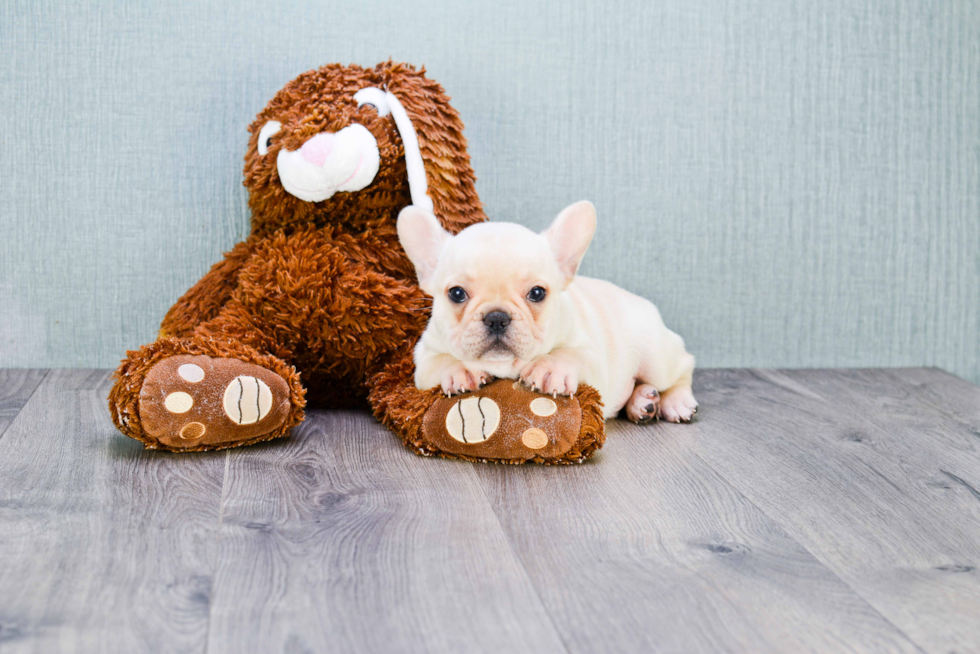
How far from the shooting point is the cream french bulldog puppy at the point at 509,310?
1196 mm

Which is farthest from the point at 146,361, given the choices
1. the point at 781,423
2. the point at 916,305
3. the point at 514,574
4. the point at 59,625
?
the point at 916,305

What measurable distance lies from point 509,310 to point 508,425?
0.55 feet

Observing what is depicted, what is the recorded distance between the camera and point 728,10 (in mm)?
1900

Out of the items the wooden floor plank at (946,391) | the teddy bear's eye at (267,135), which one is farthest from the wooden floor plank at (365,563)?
the wooden floor plank at (946,391)

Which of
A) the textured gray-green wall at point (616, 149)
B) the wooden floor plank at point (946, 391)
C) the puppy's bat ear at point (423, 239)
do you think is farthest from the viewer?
the textured gray-green wall at point (616, 149)

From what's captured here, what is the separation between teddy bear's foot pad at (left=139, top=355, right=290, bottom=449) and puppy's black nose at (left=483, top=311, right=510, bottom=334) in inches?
14.0

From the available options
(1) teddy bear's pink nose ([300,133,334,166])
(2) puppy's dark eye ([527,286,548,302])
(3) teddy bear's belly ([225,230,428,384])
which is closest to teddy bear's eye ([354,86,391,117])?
(1) teddy bear's pink nose ([300,133,334,166])

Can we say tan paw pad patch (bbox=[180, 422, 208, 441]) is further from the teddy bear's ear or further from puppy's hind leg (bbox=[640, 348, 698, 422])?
puppy's hind leg (bbox=[640, 348, 698, 422])

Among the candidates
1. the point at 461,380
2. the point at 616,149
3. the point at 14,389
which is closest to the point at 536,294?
the point at 461,380

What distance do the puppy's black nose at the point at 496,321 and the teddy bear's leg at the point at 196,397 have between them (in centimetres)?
36

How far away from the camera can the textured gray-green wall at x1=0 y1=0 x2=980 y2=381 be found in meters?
1.76

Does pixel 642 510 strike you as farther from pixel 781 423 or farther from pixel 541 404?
pixel 781 423

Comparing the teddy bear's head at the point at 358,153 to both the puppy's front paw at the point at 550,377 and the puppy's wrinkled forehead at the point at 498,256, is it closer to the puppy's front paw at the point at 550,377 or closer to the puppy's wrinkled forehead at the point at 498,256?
the puppy's wrinkled forehead at the point at 498,256

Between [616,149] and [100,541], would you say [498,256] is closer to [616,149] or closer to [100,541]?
[100,541]
